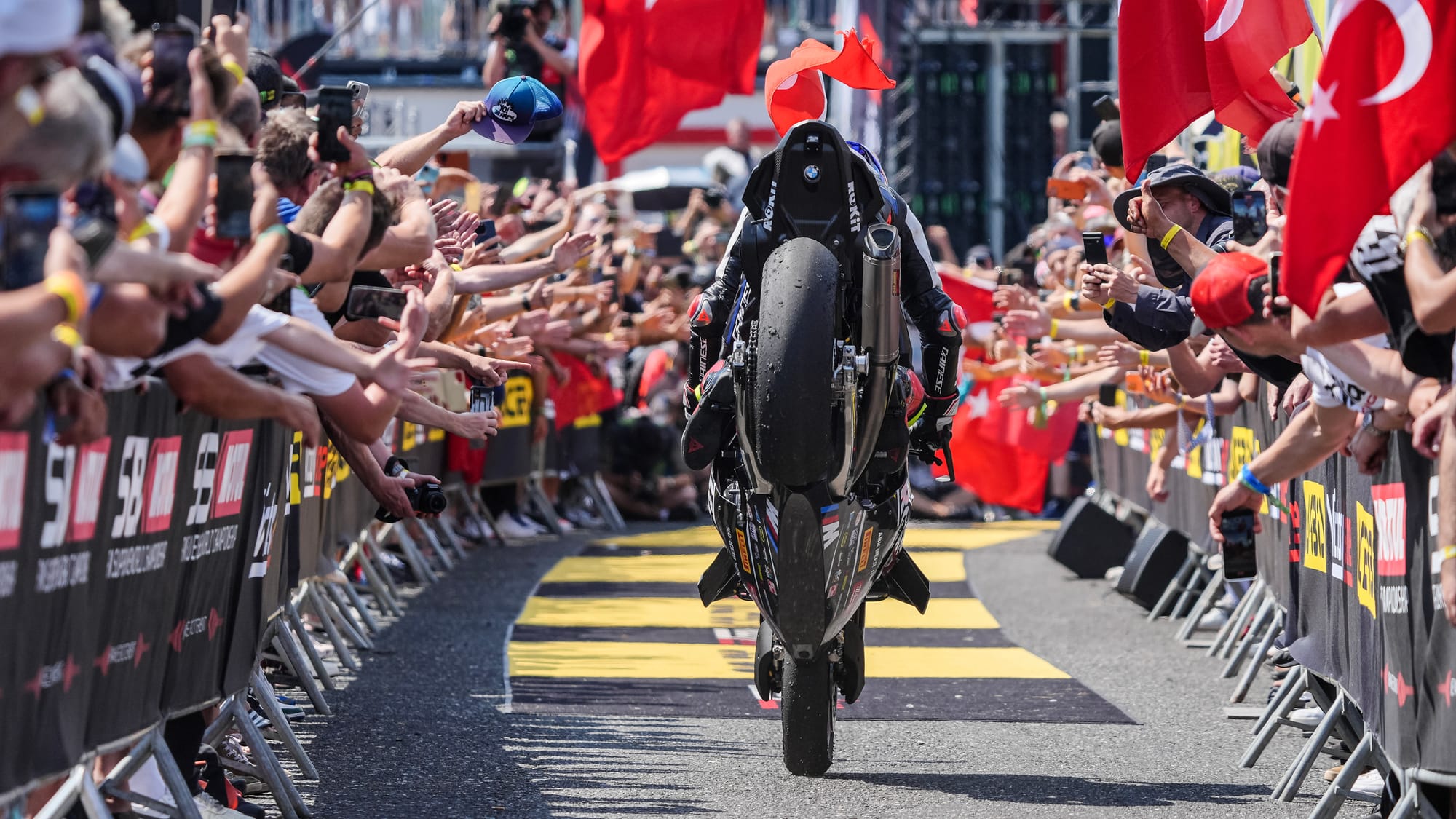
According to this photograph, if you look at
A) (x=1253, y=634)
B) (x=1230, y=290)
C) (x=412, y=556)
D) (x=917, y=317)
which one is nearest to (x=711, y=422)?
(x=917, y=317)

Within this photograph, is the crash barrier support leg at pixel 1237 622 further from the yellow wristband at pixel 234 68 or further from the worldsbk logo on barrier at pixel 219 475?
the yellow wristband at pixel 234 68

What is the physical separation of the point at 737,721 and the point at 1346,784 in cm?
291

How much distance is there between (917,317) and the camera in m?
7.28

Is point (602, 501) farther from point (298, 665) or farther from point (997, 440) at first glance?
Answer: point (298, 665)

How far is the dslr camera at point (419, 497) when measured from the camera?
707 cm

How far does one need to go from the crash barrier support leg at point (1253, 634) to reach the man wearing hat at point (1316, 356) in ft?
10.6

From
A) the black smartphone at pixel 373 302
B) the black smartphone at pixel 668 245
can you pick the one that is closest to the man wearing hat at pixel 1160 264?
the black smartphone at pixel 373 302

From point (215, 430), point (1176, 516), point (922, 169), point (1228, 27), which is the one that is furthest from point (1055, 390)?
point (922, 169)

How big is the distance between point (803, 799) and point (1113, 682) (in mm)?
3270

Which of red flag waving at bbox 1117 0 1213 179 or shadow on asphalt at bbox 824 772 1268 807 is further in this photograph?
red flag waving at bbox 1117 0 1213 179

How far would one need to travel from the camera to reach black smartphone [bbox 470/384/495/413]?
25.2ft

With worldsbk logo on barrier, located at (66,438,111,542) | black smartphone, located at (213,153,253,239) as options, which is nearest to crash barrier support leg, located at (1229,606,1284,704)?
black smartphone, located at (213,153,253,239)

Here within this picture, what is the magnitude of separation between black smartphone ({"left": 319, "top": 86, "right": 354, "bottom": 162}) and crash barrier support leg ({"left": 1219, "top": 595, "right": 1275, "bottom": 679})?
5.04m

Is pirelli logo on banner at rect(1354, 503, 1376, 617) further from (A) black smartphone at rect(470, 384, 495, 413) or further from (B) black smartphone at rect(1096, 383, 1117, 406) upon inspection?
(B) black smartphone at rect(1096, 383, 1117, 406)
